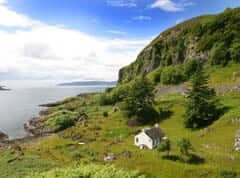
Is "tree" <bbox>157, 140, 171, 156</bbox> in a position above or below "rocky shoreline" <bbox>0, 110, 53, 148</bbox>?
above

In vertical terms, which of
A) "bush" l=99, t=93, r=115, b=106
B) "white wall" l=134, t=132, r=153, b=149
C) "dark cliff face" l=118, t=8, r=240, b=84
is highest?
"dark cliff face" l=118, t=8, r=240, b=84

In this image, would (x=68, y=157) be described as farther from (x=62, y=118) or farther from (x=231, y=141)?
(x=62, y=118)

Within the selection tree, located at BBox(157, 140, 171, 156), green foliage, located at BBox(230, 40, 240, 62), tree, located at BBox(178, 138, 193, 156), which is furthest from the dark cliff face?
tree, located at BBox(157, 140, 171, 156)

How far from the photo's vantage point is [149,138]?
31391 mm

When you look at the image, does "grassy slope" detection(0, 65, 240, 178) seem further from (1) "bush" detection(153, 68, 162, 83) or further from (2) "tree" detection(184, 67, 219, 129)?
(1) "bush" detection(153, 68, 162, 83)

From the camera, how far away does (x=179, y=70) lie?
75062 millimetres

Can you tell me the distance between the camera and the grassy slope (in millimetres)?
22281

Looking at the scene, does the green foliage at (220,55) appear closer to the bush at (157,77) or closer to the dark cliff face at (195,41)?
the dark cliff face at (195,41)

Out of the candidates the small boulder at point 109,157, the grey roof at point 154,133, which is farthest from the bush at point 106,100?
the small boulder at point 109,157

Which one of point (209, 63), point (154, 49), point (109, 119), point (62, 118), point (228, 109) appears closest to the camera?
point (228, 109)

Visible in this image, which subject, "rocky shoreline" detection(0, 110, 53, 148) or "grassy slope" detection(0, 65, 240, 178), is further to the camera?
"rocky shoreline" detection(0, 110, 53, 148)

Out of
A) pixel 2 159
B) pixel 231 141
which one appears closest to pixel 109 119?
pixel 2 159

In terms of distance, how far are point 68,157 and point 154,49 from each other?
3180 inches

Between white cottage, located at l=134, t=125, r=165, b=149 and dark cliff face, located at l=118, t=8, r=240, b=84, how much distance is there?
179 feet
